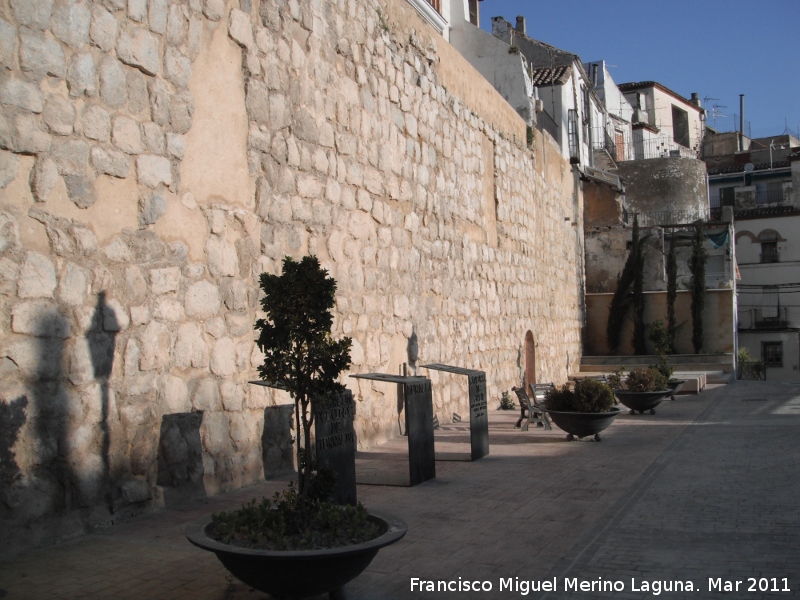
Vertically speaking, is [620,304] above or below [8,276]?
below

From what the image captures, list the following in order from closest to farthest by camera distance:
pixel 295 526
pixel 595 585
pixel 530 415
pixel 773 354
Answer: pixel 295 526 → pixel 595 585 → pixel 530 415 → pixel 773 354

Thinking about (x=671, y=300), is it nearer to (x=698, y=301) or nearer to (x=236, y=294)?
(x=698, y=301)

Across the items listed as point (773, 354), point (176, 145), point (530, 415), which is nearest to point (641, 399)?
point (530, 415)

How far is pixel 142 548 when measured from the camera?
197 inches

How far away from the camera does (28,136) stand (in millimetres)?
5086

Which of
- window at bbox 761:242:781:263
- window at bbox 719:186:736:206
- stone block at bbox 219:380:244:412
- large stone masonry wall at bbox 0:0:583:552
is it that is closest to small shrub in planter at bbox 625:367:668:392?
large stone masonry wall at bbox 0:0:583:552

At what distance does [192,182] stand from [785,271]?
3988cm

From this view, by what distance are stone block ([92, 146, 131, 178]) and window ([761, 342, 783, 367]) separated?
38.8 m

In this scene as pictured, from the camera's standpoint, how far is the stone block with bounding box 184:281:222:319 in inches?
255

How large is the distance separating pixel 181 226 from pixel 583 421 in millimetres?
5757

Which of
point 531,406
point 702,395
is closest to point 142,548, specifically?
point 531,406

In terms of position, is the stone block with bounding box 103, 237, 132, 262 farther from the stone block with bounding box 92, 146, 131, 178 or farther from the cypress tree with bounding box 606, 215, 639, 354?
the cypress tree with bounding box 606, 215, 639, 354

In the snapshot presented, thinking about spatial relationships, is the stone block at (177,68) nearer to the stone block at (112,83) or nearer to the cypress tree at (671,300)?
the stone block at (112,83)

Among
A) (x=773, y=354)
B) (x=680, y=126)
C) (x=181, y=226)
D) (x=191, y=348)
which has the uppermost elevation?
(x=680, y=126)
